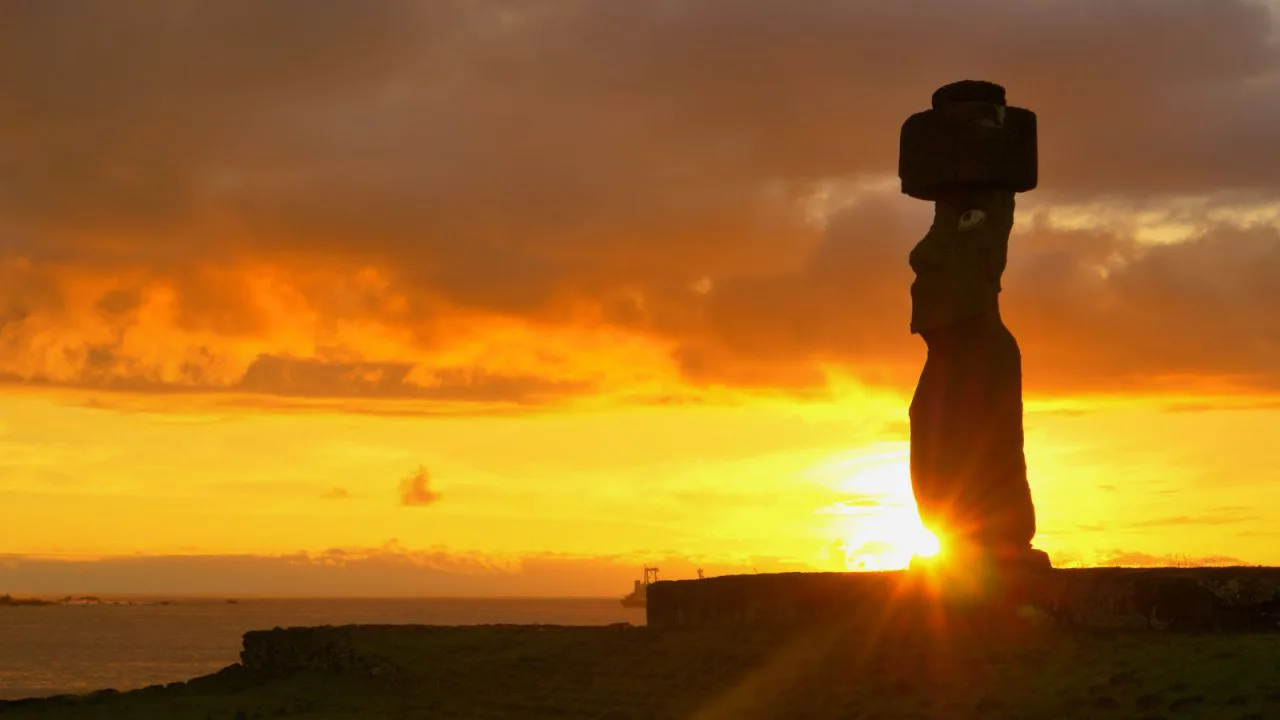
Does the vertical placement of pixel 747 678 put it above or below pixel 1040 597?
below

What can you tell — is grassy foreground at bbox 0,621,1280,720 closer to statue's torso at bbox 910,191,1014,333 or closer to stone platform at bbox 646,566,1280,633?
stone platform at bbox 646,566,1280,633

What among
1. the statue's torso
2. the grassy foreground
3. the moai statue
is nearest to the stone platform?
the grassy foreground

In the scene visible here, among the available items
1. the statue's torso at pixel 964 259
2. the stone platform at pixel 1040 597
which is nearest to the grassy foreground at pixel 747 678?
the stone platform at pixel 1040 597

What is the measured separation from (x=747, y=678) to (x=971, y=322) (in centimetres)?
448

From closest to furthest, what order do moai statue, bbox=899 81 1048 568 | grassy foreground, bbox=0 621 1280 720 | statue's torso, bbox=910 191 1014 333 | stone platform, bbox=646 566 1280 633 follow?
grassy foreground, bbox=0 621 1280 720
stone platform, bbox=646 566 1280 633
moai statue, bbox=899 81 1048 568
statue's torso, bbox=910 191 1014 333

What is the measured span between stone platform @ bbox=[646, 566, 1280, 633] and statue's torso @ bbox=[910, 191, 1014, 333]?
9.14 feet

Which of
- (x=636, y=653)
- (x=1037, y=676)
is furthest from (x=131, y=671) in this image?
(x=1037, y=676)

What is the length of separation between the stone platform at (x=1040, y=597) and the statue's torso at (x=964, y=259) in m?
2.79

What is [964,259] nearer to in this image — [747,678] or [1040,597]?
[1040,597]

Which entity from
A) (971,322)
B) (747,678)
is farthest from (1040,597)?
(971,322)

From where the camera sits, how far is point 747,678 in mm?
16094

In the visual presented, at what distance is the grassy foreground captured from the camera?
13555 mm

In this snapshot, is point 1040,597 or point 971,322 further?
point 971,322

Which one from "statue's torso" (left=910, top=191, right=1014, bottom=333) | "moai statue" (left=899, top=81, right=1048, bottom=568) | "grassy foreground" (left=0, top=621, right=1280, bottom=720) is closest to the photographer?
"grassy foreground" (left=0, top=621, right=1280, bottom=720)
